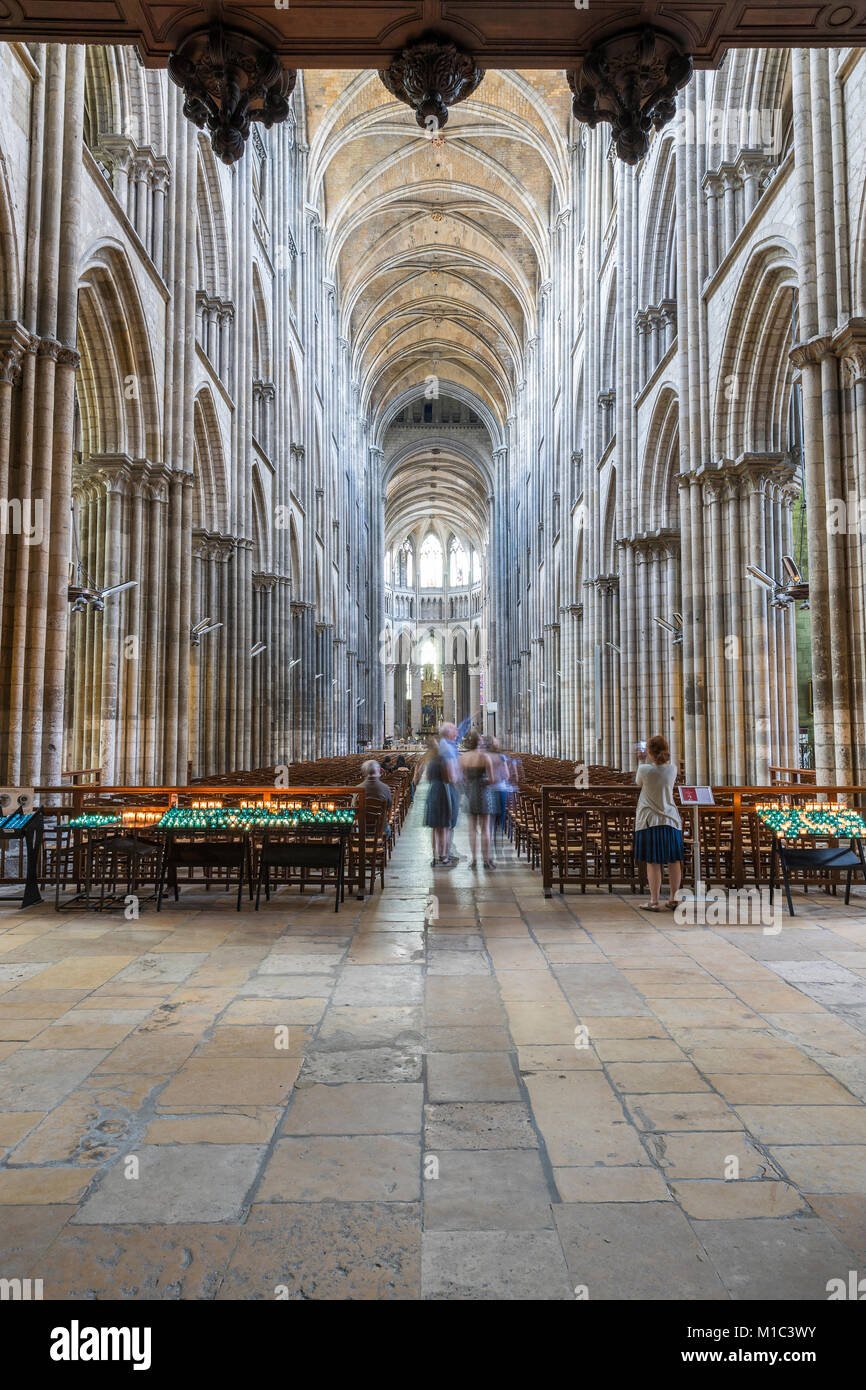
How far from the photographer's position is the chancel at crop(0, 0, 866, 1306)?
2668 mm

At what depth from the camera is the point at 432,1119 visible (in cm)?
322

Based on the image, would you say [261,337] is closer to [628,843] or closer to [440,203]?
[628,843]

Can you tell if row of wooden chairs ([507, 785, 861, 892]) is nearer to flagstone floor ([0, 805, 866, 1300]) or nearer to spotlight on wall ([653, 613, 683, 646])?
flagstone floor ([0, 805, 866, 1300])

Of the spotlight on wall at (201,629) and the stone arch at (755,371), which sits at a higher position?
the stone arch at (755,371)

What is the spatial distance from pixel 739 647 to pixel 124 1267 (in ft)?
45.0

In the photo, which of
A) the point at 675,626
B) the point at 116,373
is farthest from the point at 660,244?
the point at 116,373

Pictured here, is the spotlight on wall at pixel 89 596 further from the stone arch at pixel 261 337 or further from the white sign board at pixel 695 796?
the stone arch at pixel 261 337

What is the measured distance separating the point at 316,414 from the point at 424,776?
23.8m

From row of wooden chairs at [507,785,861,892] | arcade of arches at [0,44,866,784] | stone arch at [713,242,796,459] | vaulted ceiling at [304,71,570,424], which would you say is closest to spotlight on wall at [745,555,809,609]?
arcade of arches at [0,44,866,784]

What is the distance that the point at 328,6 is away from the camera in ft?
12.1

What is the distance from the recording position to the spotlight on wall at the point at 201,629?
18016mm

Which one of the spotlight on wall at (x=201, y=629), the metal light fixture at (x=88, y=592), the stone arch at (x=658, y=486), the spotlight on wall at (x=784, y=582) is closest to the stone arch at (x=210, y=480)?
the spotlight on wall at (x=201, y=629)
